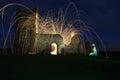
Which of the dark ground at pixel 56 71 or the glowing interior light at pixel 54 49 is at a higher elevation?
the glowing interior light at pixel 54 49

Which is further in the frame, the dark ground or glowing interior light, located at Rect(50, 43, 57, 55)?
glowing interior light, located at Rect(50, 43, 57, 55)

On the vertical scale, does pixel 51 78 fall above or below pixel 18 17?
below

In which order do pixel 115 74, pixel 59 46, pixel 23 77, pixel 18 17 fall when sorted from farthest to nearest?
pixel 18 17 → pixel 59 46 → pixel 115 74 → pixel 23 77

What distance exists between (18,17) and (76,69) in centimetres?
1908

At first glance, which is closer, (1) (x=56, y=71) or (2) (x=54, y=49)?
(1) (x=56, y=71)

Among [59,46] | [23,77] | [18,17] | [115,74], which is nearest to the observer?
[23,77]

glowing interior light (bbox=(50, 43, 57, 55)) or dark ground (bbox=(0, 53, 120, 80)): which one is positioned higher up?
glowing interior light (bbox=(50, 43, 57, 55))

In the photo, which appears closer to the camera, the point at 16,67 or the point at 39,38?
the point at 16,67

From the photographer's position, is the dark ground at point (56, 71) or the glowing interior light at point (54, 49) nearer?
the dark ground at point (56, 71)

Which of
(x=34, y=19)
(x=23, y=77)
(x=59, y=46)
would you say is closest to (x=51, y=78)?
(x=23, y=77)

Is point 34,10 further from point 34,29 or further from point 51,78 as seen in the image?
point 51,78

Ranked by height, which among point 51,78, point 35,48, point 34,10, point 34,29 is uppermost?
point 34,10

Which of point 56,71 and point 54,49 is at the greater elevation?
point 54,49

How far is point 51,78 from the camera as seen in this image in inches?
476
